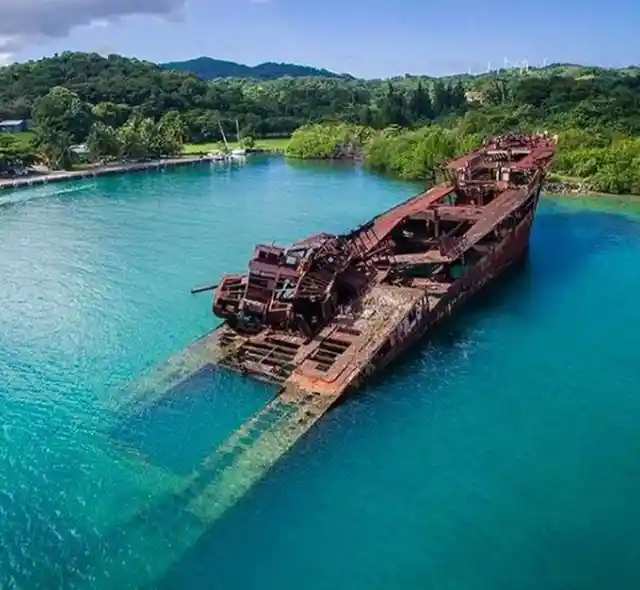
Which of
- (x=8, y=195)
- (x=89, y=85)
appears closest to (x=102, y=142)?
(x=8, y=195)

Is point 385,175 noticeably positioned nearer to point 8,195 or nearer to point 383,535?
point 8,195

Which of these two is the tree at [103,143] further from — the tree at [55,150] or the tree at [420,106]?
the tree at [420,106]

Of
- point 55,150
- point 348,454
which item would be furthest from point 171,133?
point 348,454

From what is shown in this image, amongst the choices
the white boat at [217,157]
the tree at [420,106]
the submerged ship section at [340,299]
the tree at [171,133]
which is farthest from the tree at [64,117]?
the submerged ship section at [340,299]

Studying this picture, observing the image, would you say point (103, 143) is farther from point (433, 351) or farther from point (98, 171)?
point (433, 351)

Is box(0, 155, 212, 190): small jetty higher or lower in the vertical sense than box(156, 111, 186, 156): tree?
lower

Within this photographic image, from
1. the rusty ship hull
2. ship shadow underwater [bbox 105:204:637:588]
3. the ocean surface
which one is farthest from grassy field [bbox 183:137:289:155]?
the rusty ship hull

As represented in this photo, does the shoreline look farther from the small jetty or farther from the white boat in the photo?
the white boat
